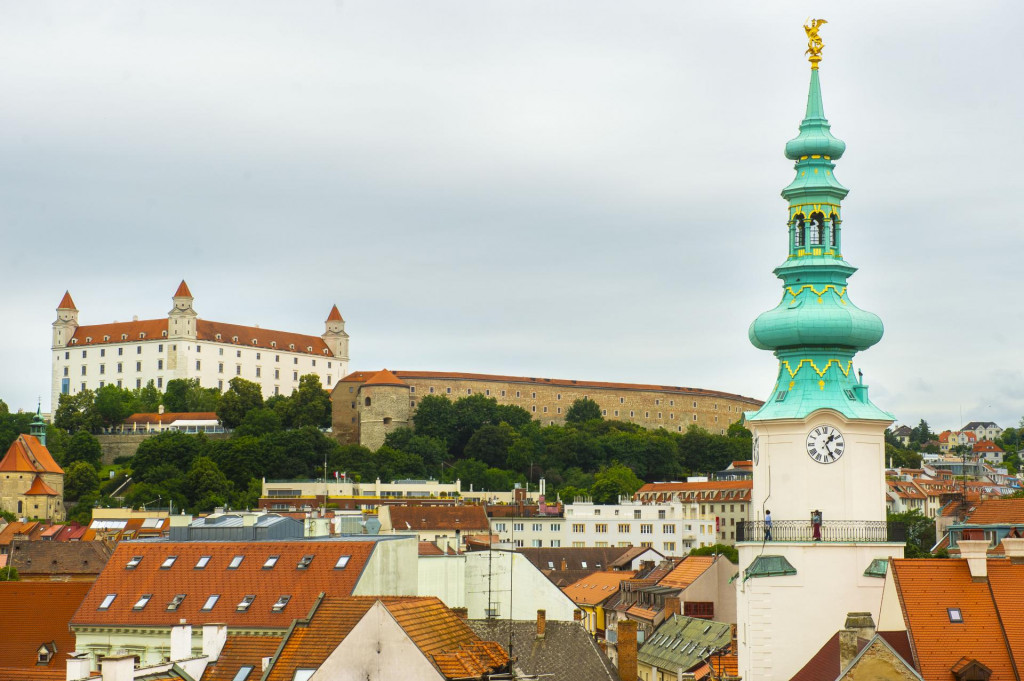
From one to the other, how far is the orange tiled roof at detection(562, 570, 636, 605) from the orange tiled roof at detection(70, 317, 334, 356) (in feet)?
361

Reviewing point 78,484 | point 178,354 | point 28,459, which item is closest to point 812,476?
point 28,459

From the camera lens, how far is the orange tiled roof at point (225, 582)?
128 ft

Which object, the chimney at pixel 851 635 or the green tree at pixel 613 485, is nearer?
the chimney at pixel 851 635

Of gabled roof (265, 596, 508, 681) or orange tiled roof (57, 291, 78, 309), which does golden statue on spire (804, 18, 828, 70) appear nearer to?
gabled roof (265, 596, 508, 681)

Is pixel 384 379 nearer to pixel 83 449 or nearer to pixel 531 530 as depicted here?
pixel 83 449

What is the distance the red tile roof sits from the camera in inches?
1558

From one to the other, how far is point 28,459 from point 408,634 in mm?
125044

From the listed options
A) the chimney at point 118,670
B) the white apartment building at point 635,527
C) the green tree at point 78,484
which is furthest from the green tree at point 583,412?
the chimney at point 118,670

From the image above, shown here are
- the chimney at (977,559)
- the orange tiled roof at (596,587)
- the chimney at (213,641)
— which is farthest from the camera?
the orange tiled roof at (596,587)

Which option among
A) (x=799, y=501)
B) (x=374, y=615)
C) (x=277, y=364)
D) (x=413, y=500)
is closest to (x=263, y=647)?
(x=374, y=615)

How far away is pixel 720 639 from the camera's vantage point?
48219 mm

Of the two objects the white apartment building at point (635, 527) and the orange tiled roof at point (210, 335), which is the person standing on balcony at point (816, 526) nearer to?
the white apartment building at point (635, 527)

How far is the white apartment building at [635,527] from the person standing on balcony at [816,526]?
8883 cm

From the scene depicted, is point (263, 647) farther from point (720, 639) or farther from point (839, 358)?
point (720, 639)
